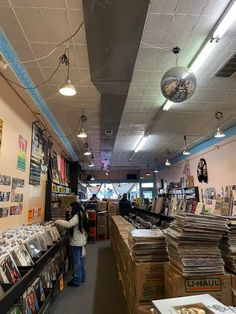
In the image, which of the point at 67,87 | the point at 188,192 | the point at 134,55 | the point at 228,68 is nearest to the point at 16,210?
the point at 67,87

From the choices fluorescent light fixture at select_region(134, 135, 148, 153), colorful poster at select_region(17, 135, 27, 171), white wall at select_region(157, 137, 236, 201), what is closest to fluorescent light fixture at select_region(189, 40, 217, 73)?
colorful poster at select_region(17, 135, 27, 171)

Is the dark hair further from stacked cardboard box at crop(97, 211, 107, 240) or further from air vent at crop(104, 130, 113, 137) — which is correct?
stacked cardboard box at crop(97, 211, 107, 240)

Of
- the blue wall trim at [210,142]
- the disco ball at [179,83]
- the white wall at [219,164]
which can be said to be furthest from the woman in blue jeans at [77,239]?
the blue wall trim at [210,142]

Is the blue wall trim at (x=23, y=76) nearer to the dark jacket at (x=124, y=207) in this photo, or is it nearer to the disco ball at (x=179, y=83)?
the disco ball at (x=179, y=83)

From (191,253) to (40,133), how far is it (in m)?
4.83

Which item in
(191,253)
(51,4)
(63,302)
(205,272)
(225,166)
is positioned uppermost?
(51,4)

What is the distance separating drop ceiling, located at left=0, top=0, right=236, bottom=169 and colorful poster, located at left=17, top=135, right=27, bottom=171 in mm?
1143

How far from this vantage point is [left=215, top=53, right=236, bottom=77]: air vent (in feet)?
14.0

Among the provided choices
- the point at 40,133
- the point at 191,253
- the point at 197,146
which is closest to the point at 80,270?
the point at 40,133

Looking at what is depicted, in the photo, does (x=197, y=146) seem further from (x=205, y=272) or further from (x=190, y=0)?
(x=205, y=272)

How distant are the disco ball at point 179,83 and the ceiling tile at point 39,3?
5.35 feet

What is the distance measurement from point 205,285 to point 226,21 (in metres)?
2.88

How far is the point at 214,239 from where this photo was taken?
7.09ft

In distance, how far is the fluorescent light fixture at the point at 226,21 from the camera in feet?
9.49
